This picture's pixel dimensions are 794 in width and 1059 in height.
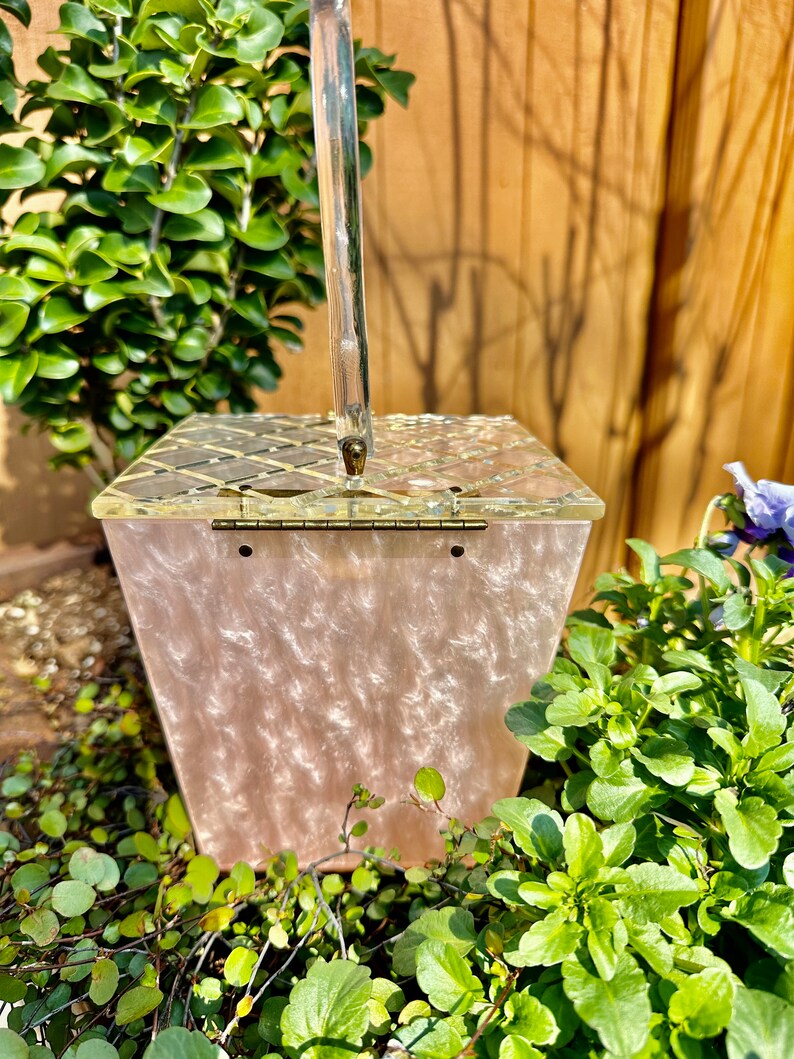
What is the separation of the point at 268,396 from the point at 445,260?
438mm

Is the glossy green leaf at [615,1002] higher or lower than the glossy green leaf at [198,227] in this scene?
lower

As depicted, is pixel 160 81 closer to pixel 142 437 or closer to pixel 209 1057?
pixel 142 437

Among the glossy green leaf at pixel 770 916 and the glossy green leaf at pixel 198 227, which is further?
the glossy green leaf at pixel 198 227

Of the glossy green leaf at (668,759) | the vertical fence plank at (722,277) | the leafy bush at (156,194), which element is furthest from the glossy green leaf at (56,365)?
the vertical fence plank at (722,277)

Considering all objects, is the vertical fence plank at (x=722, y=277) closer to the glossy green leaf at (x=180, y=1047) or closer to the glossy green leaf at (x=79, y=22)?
the glossy green leaf at (x=79, y=22)

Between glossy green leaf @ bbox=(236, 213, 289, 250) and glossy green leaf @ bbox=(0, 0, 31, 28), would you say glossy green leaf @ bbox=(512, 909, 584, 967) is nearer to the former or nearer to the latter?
glossy green leaf @ bbox=(236, 213, 289, 250)

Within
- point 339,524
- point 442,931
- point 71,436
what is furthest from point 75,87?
point 442,931

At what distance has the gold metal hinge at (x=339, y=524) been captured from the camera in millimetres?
576

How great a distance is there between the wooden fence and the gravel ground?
0.17m

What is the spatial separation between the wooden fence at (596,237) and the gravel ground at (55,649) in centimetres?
17

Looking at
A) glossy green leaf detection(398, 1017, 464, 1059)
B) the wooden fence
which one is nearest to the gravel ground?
the wooden fence

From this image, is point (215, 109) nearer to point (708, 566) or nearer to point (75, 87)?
point (75, 87)

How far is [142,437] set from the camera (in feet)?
3.19

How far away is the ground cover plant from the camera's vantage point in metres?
0.43
